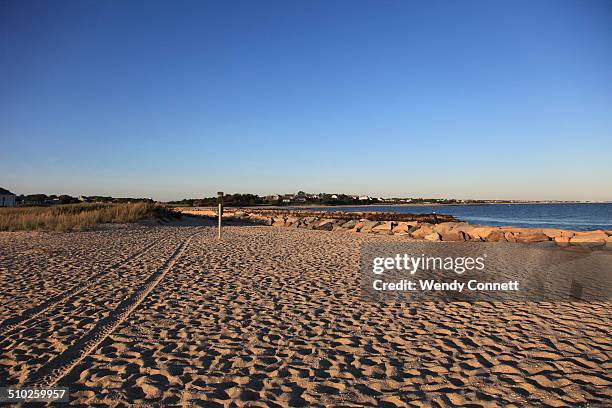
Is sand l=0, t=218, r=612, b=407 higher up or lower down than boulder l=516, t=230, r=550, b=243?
lower down

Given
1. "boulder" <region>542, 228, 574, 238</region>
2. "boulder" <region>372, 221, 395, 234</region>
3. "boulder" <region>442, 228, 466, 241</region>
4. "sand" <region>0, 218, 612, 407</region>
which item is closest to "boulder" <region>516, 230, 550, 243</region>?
"boulder" <region>542, 228, 574, 238</region>

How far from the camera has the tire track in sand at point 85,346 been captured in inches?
146

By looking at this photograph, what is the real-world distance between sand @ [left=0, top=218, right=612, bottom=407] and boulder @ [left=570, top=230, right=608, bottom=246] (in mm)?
10082

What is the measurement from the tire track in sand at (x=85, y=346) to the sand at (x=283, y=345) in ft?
0.07

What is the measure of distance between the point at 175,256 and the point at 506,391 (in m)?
9.74

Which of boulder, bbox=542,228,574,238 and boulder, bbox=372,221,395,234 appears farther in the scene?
boulder, bbox=372,221,395,234

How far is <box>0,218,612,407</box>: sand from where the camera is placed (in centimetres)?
353

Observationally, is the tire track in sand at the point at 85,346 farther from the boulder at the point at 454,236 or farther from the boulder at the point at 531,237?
the boulder at the point at 531,237

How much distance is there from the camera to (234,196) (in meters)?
108

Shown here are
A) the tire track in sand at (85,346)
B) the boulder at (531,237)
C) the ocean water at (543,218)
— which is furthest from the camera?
the ocean water at (543,218)

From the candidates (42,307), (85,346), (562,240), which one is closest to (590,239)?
(562,240)

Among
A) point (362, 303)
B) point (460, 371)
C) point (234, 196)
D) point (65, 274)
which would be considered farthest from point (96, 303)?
point (234, 196)

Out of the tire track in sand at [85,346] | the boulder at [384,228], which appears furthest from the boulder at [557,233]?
the tire track in sand at [85,346]

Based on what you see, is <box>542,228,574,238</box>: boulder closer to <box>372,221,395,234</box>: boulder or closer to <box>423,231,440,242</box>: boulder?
<box>423,231,440,242</box>: boulder
